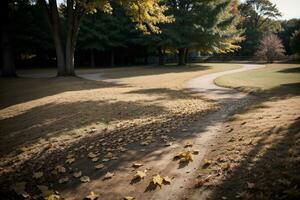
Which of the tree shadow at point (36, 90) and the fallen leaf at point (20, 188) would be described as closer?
the fallen leaf at point (20, 188)

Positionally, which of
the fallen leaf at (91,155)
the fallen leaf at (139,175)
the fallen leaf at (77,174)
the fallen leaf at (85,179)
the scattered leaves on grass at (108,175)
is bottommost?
the fallen leaf at (77,174)

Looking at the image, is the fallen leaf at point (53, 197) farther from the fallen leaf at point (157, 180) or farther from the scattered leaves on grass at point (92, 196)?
the fallen leaf at point (157, 180)

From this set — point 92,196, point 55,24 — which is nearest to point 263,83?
point 92,196

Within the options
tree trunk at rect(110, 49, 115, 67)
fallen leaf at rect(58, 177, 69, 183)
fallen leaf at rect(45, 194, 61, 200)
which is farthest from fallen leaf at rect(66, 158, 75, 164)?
tree trunk at rect(110, 49, 115, 67)

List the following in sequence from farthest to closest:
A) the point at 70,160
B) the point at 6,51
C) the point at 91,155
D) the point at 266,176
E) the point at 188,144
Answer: the point at 6,51 < the point at 188,144 < the point at 91,155 < the point at 70,160 < the point at 266,176

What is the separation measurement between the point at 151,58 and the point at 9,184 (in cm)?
5902

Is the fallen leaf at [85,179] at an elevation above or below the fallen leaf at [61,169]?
above

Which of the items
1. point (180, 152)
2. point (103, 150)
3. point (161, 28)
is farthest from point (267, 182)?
point (161, 28)

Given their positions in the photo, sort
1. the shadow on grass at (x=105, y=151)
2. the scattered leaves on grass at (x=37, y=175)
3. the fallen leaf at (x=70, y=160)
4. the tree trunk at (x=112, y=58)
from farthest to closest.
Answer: the tree trunk at (x=112, y=58)
the fallen leaf at (x=70, y=160)
the scattered leaves on grass at (x=37, y=175)
the shadow on grass at (x=105, y=151)

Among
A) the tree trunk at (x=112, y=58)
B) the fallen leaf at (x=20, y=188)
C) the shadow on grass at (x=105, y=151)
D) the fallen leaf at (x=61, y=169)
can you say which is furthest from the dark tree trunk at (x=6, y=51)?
the fallen leaf at (x=20, y=188)

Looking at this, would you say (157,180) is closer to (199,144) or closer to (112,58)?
(199,144)

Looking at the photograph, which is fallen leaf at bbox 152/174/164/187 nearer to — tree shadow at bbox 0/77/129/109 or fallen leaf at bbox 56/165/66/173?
fallen leaf at bbox 56/165/66/173

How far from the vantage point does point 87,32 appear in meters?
44.4

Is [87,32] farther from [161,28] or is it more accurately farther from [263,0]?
[263,0]
